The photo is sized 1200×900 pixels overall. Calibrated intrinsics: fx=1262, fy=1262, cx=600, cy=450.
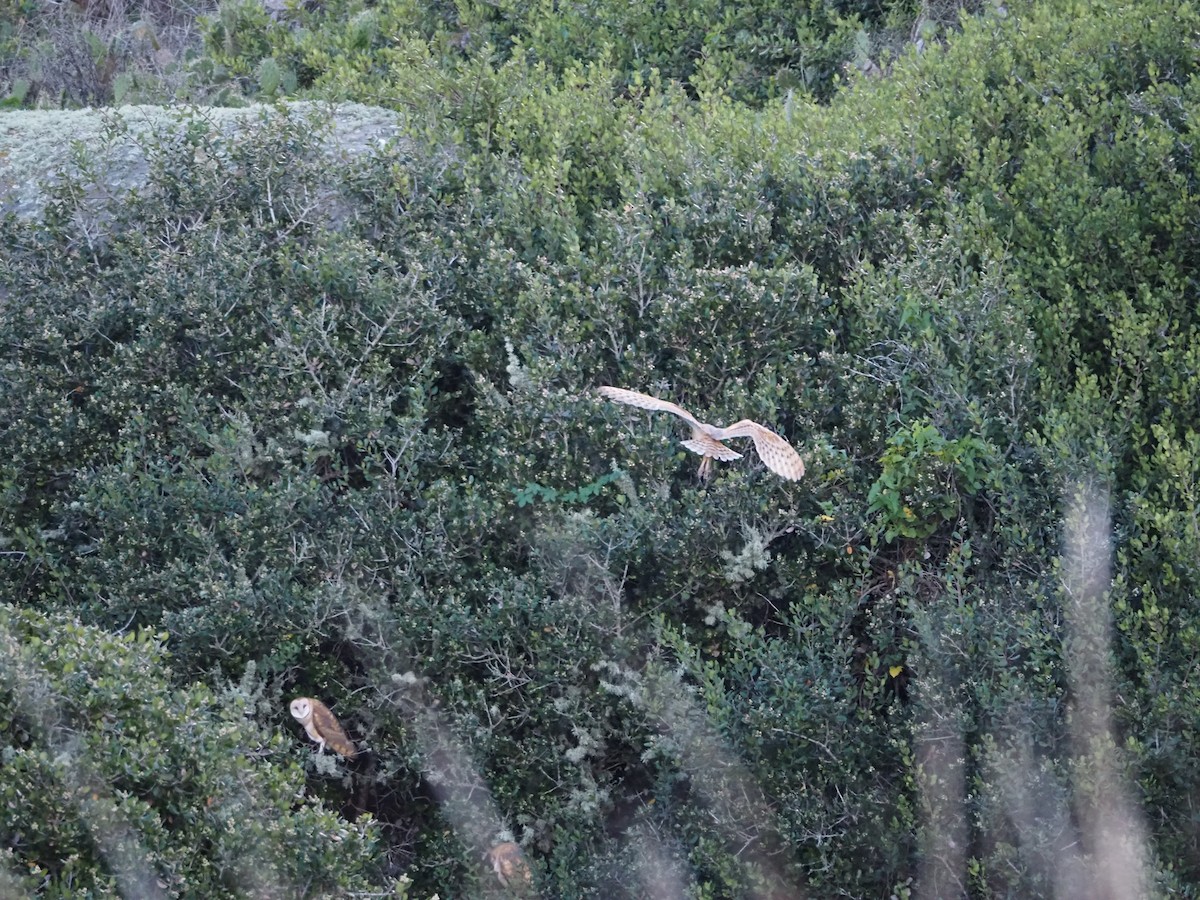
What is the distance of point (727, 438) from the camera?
14.1ft

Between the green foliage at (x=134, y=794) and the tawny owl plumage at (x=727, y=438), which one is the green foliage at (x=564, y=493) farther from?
the green foliage at (x=134, y=794)

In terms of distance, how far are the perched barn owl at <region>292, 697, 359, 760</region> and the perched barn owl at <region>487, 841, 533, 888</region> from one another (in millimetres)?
608

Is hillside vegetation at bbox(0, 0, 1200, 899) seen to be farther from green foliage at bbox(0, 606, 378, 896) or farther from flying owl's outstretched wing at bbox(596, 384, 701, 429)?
flying owl's outstretched wing at bbox(596, 384, 701, 429)

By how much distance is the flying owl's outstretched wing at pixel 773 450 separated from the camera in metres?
4.11

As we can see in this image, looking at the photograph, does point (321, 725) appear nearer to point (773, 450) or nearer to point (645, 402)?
point (645, 402)

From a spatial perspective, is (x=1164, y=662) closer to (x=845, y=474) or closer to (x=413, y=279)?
(x=845, y=474)

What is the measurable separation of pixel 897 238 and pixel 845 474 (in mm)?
1118

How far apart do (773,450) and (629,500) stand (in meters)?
0.54

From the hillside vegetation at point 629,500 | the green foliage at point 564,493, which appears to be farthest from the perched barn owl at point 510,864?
the green foliage at point 564,493

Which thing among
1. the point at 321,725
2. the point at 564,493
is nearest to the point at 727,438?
the point at 564,493

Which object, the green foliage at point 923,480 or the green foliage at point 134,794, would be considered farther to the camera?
the green foliage at point 923,480

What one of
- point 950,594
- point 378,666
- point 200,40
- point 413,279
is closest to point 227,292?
point 413,279

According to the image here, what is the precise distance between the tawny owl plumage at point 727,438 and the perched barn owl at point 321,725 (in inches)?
56.5

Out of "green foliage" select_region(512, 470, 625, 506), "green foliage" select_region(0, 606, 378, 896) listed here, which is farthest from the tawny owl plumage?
"green foliage" select_region(0, 606, 378, 896)
